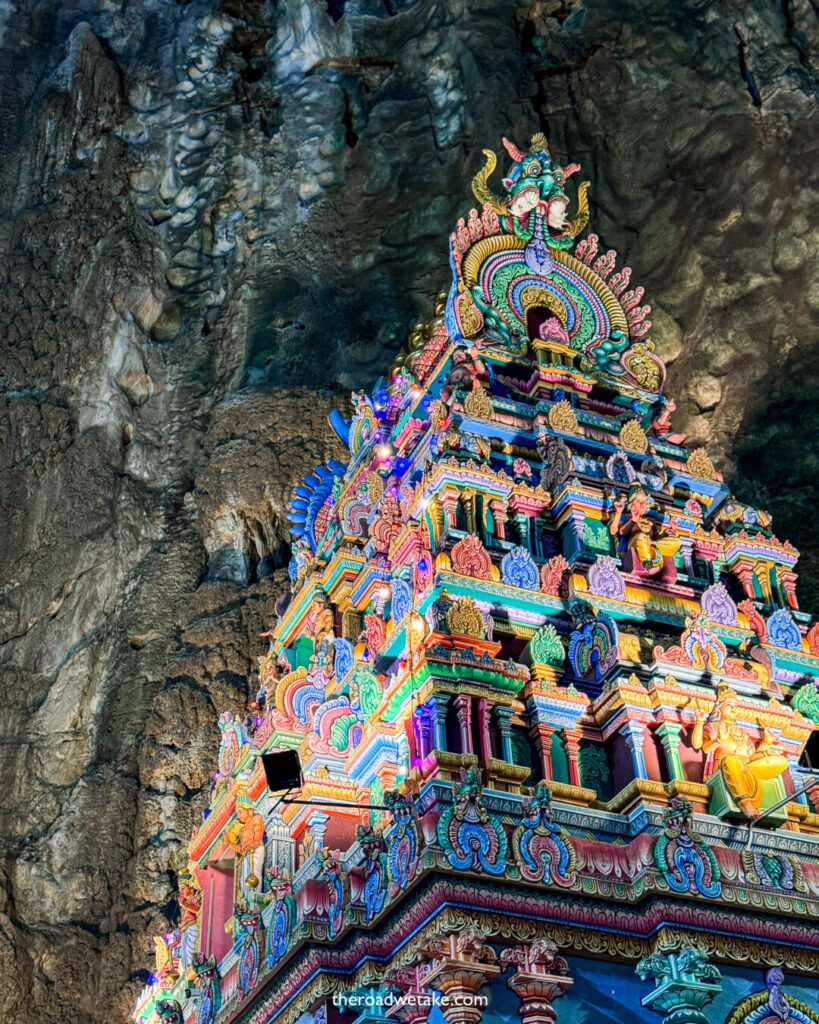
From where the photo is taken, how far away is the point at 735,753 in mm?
16297

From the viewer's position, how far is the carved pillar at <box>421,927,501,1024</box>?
12.8 metres

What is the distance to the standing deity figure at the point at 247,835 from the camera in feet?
63.4

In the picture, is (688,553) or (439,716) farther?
(688,553)

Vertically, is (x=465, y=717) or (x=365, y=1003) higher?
(x=465, y=717)

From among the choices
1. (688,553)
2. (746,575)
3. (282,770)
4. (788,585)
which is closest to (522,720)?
(282,770)

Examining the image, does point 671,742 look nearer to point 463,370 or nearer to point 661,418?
point 463,370

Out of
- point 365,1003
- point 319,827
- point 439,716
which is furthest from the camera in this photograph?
point 319,827

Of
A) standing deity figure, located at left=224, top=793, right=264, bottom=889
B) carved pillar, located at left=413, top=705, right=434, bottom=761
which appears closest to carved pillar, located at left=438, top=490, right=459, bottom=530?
carved pillar, located at left=413, top=705, right=434, bottom=761

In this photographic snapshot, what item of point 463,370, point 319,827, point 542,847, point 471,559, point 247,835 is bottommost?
point 542,847

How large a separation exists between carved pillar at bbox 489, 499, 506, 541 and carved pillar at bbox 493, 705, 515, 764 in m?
3.59

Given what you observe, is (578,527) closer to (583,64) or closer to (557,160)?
(557,160)

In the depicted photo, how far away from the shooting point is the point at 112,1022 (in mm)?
24484

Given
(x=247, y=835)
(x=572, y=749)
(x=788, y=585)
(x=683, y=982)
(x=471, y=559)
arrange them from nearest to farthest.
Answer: (x=683, y=982) → (x=572, y=749) → (x=471, y=559) → (x=247, y=835) → (x=788, y=585)

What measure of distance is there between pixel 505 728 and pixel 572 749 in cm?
106
